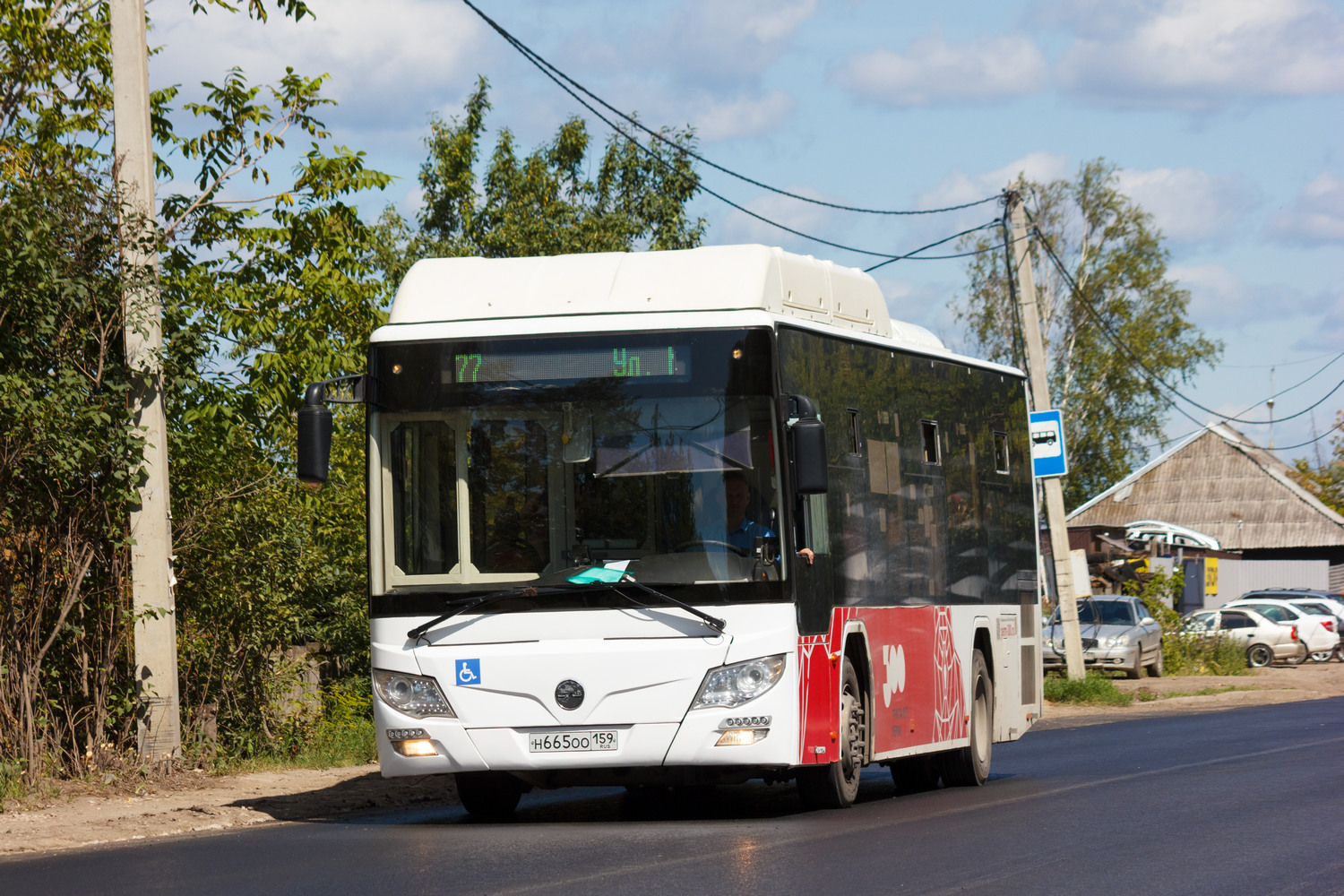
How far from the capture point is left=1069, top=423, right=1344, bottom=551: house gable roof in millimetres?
66562

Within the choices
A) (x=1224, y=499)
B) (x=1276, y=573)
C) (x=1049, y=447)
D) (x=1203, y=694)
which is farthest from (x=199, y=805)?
(x=1224, y=499)

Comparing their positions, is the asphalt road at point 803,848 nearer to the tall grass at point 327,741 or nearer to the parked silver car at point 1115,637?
the tall grass at point 327,741

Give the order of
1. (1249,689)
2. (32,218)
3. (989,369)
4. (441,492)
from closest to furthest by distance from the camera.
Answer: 1. (441,492)
2. (32,218)
3. (989,369)
4. (1249,689)

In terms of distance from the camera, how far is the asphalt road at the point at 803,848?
8555mm

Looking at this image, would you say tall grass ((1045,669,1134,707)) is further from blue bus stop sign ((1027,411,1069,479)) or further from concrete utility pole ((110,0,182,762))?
concrete utility pole ((110,0,182,762))

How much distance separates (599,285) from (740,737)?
2.98m

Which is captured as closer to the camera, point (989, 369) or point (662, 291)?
point (662, 291)

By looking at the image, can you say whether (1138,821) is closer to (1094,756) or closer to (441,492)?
(441,492)

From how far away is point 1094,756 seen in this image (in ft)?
58.7

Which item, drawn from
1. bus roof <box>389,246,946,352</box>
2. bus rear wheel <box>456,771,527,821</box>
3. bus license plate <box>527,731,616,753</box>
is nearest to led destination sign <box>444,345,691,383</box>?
bus roof <box>389,246,946,352</box>

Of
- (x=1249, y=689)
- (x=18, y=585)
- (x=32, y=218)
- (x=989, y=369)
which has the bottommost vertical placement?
(x=1249, y=689)

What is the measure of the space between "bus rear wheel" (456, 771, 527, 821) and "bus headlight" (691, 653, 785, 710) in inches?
73.6

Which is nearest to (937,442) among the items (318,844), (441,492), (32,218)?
(441,492)

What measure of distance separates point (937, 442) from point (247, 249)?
7.10m
